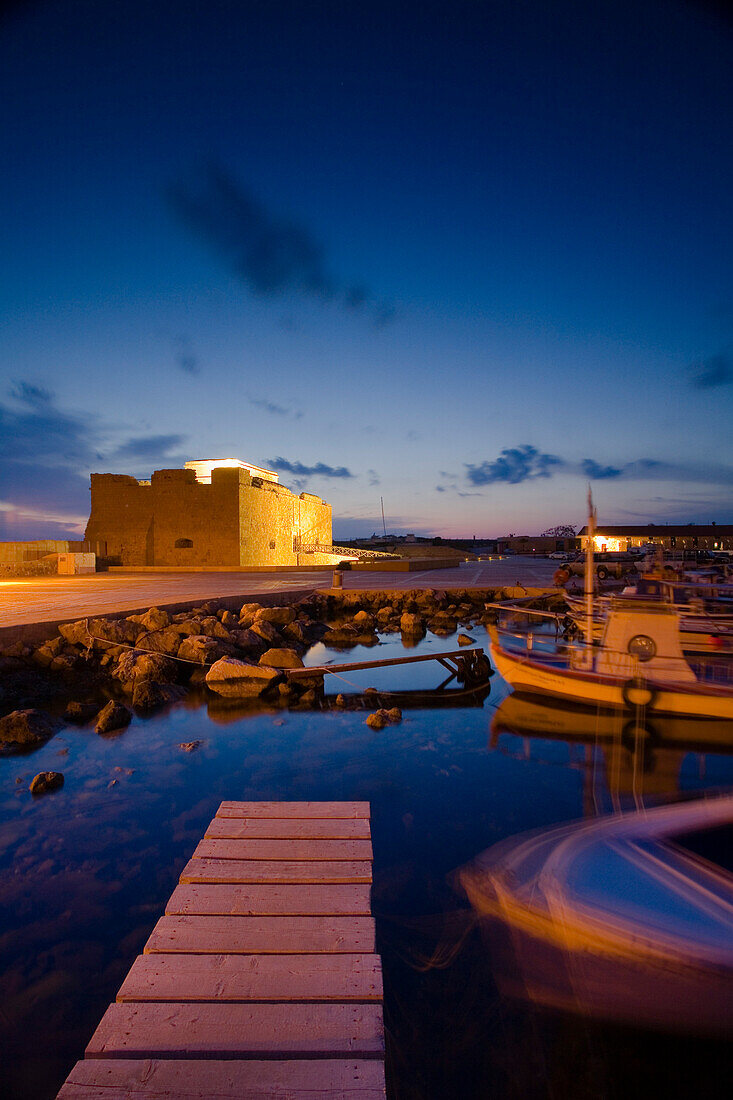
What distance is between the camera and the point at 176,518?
27578 mm

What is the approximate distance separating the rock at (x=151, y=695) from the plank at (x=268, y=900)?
5.74m

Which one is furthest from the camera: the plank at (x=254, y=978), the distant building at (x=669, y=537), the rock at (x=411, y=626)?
the distant building at (x=669, y=537)

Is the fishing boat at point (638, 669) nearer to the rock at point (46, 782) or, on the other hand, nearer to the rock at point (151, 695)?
the rock at point (151, 695)

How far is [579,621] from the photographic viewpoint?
30.0ft

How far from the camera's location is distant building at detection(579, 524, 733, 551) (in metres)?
56.9

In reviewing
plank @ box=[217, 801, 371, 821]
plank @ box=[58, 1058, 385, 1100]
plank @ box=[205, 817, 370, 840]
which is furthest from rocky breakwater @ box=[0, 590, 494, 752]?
plank @ box=[58, 1058, 385, 1100]

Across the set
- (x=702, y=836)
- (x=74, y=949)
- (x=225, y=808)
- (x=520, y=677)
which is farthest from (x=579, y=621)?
(x=74, y=949)

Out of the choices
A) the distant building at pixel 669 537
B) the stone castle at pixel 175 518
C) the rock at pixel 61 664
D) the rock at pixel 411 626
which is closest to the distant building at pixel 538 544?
the distant building at pixel 669 537

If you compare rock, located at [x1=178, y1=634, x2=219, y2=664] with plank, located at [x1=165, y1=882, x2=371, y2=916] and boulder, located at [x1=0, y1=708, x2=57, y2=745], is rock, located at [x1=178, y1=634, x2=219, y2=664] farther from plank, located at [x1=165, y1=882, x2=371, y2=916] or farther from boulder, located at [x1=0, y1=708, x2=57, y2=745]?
plank, located at [x1=165, y1=882, x2=371, y2=916]

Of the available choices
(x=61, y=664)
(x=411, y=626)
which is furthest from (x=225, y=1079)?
(x=411, y=626)

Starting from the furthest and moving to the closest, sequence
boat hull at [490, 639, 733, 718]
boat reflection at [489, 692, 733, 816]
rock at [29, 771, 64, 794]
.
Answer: boat hull at [490, 639, 733, 718]
boat reflection at [489, 692, 733, 816]
rock at [29, 771, 64, 794]

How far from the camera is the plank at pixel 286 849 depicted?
378 cm

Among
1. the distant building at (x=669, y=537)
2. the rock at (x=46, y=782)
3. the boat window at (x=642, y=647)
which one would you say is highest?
the distant building at (x=669, y=537)

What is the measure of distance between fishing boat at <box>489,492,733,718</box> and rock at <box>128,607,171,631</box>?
710cm
